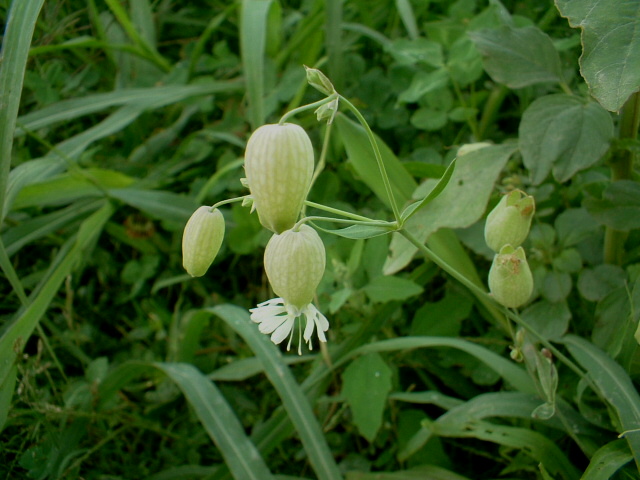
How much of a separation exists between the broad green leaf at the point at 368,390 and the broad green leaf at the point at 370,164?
0.32 metres

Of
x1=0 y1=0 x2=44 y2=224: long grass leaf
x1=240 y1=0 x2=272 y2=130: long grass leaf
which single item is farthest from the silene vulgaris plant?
x1=240 y1=0 x2=272 y2=130: long grass leaf

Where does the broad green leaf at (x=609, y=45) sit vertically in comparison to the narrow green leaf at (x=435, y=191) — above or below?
above

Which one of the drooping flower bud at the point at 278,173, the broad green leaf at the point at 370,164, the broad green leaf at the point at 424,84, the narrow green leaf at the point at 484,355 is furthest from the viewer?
the broad green leaf at the point at 424,84

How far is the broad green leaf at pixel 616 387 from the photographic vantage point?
2.97 feet

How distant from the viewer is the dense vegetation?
1.05 metres

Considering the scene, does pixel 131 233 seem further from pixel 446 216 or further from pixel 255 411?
pixel 446 216

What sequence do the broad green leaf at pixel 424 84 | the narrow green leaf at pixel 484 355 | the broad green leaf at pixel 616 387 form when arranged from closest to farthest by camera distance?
the broad green leaf at pixel 616 387 < the narrow green leaf at pixel 484 355 < the broad green leaf at pixel 424 84

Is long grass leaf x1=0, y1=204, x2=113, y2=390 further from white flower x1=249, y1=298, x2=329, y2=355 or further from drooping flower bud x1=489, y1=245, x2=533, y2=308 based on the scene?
drooping flower bud x1=489, y1=245, x2=533, y2=308

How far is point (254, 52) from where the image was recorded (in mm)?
1649

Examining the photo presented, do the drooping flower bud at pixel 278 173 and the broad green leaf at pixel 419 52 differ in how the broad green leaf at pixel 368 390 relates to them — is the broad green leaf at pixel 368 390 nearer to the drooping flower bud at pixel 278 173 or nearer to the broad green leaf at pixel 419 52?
the drooping flower bud at pixel 278 173

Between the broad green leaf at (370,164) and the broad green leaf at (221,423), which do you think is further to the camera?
the broad green leaf at (370,164)

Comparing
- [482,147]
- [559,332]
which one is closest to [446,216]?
[482,147]

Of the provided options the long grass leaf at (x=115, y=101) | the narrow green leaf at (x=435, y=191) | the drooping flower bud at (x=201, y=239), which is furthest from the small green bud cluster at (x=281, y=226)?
the long grass leaf at (x=115, y=101)

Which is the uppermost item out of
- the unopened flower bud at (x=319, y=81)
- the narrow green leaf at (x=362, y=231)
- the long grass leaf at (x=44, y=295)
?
the unopened flower bud at (x=319, y=81)
